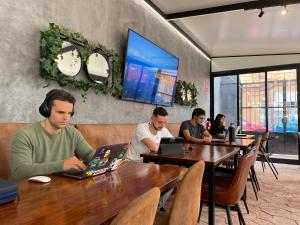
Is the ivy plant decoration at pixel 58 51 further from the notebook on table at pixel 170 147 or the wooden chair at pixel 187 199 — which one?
the wooden chair at pixel 187 199

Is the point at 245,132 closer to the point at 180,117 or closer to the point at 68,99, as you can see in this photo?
the point at 180,117

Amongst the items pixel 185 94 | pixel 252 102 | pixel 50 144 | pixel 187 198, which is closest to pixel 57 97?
pixel 50 144

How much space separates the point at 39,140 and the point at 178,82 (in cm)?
440

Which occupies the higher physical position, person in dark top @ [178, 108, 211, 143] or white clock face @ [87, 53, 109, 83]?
white clock face @ [87, 53, 109, 83]

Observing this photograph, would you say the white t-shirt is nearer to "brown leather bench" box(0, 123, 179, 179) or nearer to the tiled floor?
"brown leather bench" box(0, 123, 179, 179)

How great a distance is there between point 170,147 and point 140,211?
1865 millimetres

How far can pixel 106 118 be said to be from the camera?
3660 millimetres

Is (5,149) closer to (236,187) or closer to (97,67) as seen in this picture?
(97,67)

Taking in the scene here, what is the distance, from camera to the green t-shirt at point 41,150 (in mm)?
1604

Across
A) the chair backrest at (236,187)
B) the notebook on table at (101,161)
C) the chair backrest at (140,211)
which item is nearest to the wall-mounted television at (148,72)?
the chair backrest at (236,187)

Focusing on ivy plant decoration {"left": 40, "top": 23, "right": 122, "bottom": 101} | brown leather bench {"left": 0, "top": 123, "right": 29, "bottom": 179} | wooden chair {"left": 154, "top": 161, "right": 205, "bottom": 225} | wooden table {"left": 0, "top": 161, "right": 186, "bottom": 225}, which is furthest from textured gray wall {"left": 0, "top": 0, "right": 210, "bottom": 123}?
wooden chair {"left": 154, "top": 161, "right": 205, "bottom": 225}

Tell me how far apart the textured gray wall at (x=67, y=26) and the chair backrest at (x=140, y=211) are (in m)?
1.94

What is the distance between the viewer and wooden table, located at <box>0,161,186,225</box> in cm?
96

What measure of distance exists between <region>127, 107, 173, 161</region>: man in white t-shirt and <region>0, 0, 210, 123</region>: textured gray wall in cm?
71
